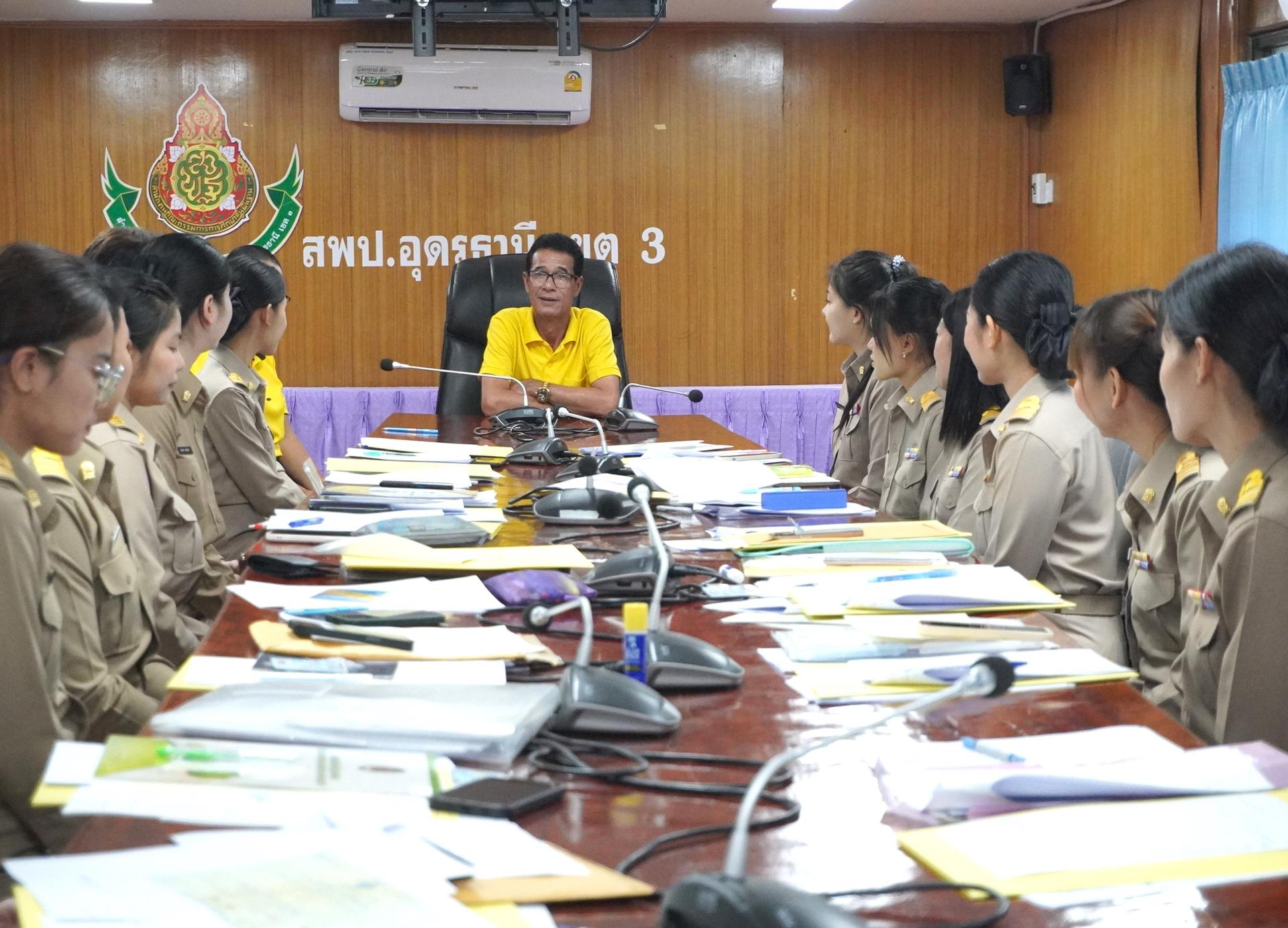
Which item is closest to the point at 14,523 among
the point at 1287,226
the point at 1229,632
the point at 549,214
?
the point at 1229,632

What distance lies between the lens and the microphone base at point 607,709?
42.4 inches

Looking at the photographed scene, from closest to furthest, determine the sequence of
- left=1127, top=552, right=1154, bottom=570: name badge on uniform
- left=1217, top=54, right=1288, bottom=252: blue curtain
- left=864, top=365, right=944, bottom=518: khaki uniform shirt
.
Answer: left=1127, top=552, right=1154, bottom=570: name badge on uniform
left=864, top=365, right=944, bottom=518: khaki uniform shirt
left=1217, top=54, right=1288, bottom=252: blue curtain

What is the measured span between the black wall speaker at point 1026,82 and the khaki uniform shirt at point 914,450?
131 inches

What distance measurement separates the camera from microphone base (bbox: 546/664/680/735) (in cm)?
108

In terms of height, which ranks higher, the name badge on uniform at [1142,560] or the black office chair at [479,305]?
the black office chair at [479,305]

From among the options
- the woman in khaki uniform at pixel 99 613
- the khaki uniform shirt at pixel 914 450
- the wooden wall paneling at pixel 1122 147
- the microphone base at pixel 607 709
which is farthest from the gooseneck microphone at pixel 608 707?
the wooden wall paneling at pixel 1122 147

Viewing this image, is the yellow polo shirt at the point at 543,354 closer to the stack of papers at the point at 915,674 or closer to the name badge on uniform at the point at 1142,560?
the name badge on uniform at the point at 1142,560

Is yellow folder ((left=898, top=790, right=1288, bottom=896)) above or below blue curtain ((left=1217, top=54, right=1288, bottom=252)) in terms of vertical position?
below

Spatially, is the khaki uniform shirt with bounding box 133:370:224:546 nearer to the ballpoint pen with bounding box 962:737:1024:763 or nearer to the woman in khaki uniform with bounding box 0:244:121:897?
the woman in khaki uniform with bounding box 0:244:121:897

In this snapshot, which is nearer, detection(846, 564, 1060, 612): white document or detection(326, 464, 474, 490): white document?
detection(846, 564, 1060, 612): white document

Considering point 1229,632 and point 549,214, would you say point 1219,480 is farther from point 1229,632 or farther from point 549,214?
point 549,214

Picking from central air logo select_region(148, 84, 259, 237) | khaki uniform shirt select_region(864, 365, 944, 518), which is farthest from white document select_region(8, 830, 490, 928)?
central air logo select_region(148, 84, 259, 237)

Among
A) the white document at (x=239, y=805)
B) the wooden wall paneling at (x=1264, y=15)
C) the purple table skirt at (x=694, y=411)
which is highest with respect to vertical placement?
the wooden wall paneling at (x=1264, y=15)

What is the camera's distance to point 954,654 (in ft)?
4.29
